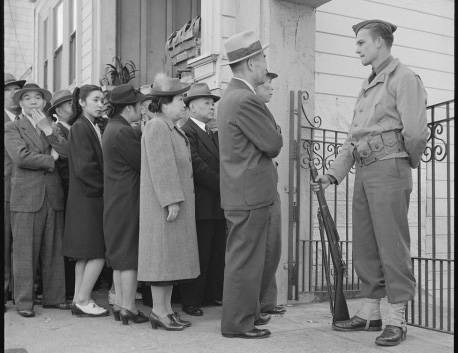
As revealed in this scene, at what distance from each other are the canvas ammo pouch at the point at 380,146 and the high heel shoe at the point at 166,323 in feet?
5.62

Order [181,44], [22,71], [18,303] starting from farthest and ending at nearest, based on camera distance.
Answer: [22,71] → [181,44] → [18,303]

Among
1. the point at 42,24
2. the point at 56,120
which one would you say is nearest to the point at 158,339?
the point at 56,120

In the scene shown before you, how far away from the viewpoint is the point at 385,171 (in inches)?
150

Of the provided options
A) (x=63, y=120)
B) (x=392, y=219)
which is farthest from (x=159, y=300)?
(x=63, y=120)

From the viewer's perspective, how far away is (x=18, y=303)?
473 centimetres

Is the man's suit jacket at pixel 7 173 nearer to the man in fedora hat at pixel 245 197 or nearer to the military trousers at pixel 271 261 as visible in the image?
the man in fedora hat at pixel 245 197

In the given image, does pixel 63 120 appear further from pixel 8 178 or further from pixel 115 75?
pixel 115 75

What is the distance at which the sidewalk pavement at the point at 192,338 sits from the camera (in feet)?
12.0

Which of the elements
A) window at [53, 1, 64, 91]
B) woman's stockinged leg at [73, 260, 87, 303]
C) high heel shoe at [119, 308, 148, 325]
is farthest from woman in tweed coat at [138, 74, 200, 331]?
window at [53, 1, 64, 91]

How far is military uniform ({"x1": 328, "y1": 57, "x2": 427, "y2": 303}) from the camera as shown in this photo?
3.73 m

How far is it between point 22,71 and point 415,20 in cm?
1203

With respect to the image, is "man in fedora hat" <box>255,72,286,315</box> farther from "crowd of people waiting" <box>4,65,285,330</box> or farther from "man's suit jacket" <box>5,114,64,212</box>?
"man's suit jacket" <box>5,114,64,212</box>

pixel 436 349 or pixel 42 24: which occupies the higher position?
pixel 42 24

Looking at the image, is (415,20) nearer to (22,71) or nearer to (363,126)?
(363,126)
